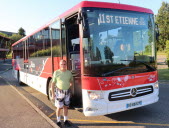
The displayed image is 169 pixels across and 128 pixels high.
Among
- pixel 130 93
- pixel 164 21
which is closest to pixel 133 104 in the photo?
pixel 130 93

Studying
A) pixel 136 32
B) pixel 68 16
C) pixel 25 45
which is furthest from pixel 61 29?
pixel 25 45

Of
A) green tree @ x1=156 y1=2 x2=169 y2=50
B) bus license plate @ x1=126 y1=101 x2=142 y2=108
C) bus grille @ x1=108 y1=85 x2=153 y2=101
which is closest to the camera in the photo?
bus grille @ x1=108 y1=85 x2=153 y2=101

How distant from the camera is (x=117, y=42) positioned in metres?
5.27

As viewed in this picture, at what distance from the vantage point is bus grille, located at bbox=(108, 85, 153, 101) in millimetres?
5023

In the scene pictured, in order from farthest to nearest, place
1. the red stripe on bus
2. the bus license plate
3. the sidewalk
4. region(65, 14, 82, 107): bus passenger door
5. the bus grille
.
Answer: region(65, 14, 82, 107): bus passenger door
the sidewalk
the bus license plate
the bus grille
the red stripe on bus

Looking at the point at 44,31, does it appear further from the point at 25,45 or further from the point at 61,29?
the point at 25,45

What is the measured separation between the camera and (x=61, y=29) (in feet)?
20.8

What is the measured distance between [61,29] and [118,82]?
8.57 ft

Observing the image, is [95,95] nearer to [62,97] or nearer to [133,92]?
[62,97]

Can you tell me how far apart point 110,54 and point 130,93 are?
1183 mm

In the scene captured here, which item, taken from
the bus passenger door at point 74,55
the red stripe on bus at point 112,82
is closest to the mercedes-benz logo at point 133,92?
the red stripe on bus at point 112,82

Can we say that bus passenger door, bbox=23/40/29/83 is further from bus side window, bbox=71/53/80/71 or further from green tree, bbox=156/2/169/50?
green tree, bbox=156/2/169/50

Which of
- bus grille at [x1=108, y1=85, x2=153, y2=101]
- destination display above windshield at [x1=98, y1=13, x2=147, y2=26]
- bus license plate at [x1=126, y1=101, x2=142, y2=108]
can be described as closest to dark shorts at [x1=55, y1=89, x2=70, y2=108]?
bus grille at [x1=108, y1=85, x2=153, y2=101]

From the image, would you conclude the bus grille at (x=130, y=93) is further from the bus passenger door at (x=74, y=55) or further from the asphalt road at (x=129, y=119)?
the bus passenger door at (x=74, y=55)
